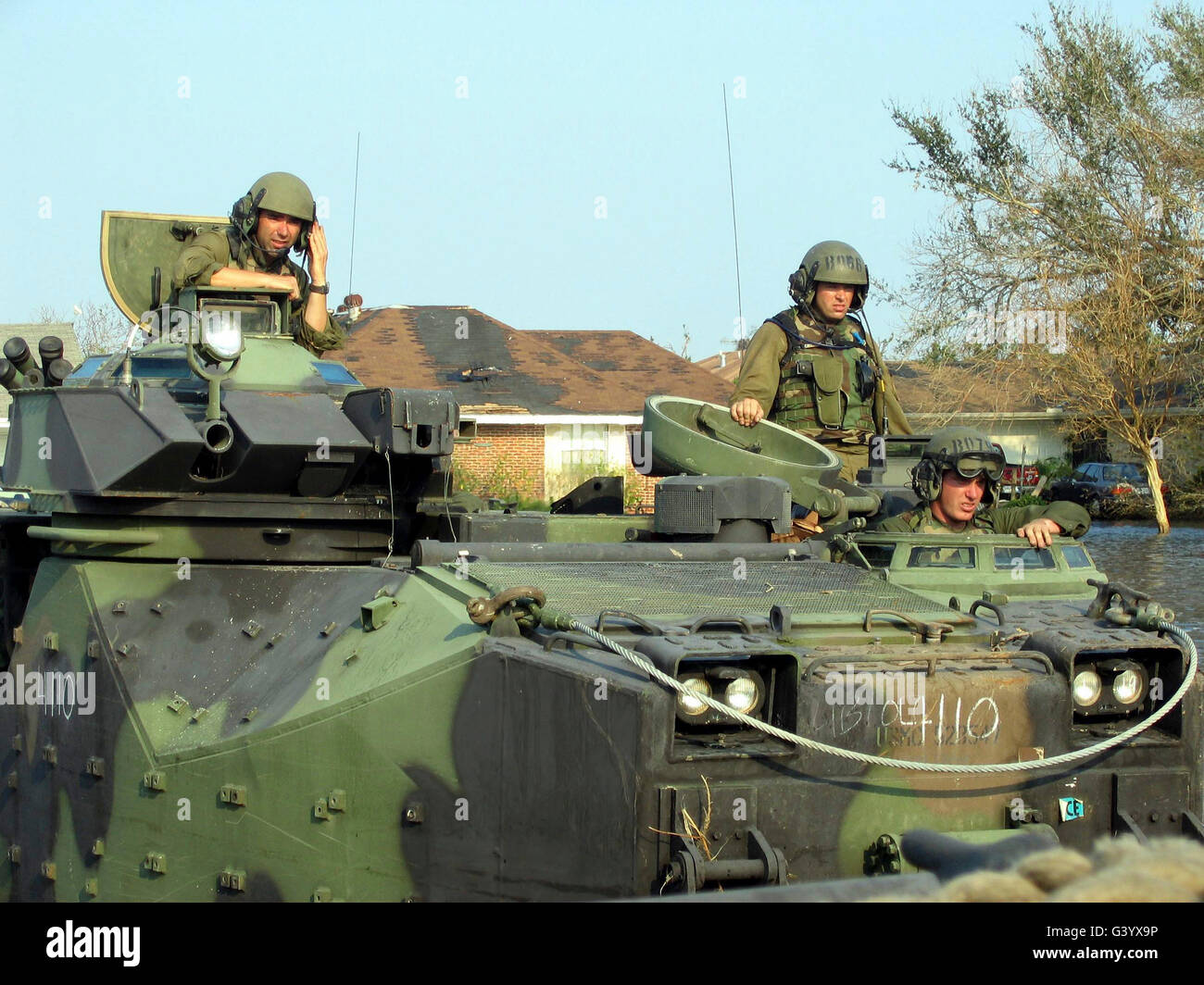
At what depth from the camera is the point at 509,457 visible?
2603cm

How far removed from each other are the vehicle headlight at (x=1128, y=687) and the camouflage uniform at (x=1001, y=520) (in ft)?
6.16

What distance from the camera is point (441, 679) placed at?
497cm

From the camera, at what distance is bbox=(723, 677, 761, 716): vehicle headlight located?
4.61 meters

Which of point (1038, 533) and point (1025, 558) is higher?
point (1038, 533)

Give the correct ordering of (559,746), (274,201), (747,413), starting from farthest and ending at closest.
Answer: (747,413)
(274,201)
(559,746)

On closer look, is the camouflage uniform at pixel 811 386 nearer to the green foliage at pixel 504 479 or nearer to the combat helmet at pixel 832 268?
the combat helmet at pixel 832 268

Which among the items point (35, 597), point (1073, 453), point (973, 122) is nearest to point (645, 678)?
point (35, 597)

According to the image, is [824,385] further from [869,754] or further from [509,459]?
[509,459]

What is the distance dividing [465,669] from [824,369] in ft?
14.7

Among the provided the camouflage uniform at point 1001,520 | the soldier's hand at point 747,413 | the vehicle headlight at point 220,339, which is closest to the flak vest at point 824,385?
the soldier's hand at point 747,413

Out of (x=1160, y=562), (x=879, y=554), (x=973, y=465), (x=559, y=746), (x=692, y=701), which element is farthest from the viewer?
(x=1160, y=562)

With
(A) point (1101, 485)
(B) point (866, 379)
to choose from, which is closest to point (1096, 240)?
(A) point (1101, 485)

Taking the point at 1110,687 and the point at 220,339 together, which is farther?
the point at 220,339
